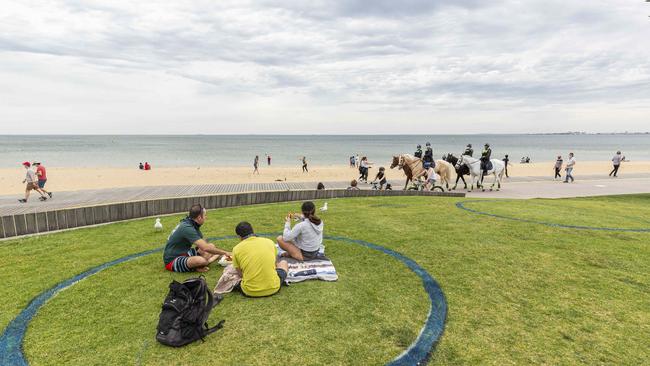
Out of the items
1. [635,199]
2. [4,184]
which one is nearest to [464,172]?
[635,199]

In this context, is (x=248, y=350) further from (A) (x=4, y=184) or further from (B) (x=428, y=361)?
(A) (x=4, y=184)

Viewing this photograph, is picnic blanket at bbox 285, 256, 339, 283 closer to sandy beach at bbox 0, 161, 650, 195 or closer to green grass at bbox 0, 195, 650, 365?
green grass at bbox 0, 195, 650, 365

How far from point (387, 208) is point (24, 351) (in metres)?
11.7

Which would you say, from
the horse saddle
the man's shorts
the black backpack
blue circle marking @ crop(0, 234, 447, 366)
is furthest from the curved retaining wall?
the horse saddle

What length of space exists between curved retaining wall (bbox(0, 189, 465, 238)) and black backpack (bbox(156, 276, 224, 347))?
855 cm

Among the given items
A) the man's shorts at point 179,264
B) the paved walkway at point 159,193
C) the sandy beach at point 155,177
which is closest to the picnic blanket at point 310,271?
the man's shorts at point 179,264

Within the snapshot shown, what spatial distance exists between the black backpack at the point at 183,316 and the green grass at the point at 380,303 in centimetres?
16

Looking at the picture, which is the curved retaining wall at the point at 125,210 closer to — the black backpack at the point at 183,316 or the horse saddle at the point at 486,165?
the black backpack at the point at 183,316

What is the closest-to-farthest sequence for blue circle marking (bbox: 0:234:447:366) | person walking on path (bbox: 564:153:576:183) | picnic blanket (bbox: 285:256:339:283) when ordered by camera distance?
1. blue circle marking (bbox: 0:234:447:366)
2. picnic blanket (bbox: 285:256:339:283)
3. person walking on path (bbox: 564:153:576:183)

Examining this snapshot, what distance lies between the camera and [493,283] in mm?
6754

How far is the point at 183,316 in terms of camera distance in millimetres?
4801

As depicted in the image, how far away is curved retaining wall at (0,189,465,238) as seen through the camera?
10203 mm

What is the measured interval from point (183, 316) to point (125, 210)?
9.04m

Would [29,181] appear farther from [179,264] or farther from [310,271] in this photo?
[310,271]
